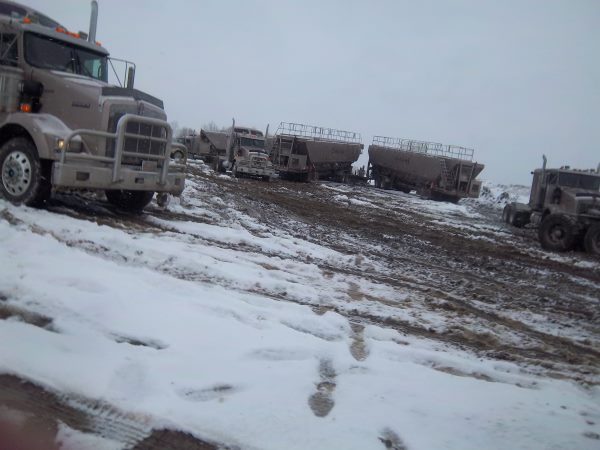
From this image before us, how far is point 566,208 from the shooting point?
14.8 m

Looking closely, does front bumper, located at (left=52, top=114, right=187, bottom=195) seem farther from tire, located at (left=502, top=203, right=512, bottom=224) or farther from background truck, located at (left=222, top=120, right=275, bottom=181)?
background truck, located at (left=222, top=120, right=275, bottom=181)

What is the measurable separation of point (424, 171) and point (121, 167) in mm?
27147

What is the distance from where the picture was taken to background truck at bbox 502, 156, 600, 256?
13555 mm

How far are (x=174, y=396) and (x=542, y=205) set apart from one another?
16.7 m

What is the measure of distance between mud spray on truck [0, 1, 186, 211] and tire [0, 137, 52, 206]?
15 millimetres

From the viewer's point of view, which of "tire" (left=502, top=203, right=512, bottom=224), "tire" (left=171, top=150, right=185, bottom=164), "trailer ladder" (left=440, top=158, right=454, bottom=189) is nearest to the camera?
"tire" (left=171, top=150, right=185, bottom=164)

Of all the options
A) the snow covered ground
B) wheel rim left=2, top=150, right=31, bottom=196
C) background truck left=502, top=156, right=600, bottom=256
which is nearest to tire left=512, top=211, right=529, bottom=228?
background truck left=502, top=156, right=600, bottom=256

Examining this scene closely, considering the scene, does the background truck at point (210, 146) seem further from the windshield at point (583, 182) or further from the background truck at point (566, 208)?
the windshield at point (583, 182)

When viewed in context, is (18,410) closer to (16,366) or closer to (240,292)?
(16,366)

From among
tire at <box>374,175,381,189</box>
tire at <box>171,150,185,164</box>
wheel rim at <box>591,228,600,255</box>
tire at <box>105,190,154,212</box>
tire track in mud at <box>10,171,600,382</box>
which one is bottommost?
tire track in mud at <box>10,171,600,382</box>

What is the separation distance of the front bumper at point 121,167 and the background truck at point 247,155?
58.5 feet

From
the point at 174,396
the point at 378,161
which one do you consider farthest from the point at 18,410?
the point at 378,161

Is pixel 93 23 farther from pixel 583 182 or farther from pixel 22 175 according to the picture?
pixel 583 182

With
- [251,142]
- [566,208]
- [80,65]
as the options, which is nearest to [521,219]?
[566,208]
